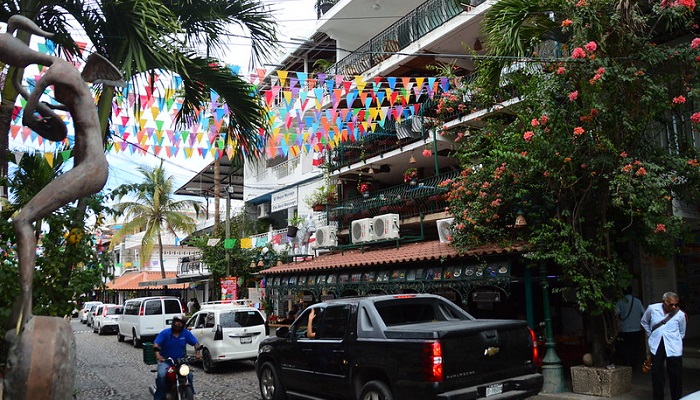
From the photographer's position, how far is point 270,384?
32.8 ft

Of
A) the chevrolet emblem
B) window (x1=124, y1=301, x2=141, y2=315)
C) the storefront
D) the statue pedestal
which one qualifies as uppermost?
the storefront

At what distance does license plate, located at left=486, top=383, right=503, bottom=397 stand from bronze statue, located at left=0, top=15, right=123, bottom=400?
463 centimetres

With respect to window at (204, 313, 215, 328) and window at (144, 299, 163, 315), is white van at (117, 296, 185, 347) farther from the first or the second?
window at (204, 313, 215, 328)

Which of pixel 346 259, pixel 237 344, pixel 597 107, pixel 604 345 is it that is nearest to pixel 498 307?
pixel 346 259

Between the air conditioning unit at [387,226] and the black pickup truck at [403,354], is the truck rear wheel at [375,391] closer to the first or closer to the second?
the black pickup truck at [403,354]

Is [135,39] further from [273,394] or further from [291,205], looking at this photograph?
[291,205]

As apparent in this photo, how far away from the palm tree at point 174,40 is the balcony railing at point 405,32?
→ 7.13 m

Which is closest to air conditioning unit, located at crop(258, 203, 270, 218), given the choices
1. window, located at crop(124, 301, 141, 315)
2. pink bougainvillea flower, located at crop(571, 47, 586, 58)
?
window, located at crop(124, 301, 141, 315)

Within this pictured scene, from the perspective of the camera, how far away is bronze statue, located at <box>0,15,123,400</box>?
3.67 m

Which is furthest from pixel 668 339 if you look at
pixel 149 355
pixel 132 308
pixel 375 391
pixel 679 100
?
pixel 132 308

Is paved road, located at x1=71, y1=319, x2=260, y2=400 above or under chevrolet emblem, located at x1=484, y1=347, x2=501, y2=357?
under

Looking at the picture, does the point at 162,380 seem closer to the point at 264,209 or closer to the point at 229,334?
the point at 229,334

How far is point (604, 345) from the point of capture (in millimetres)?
10414

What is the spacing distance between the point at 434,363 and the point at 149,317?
1803 centimetres
